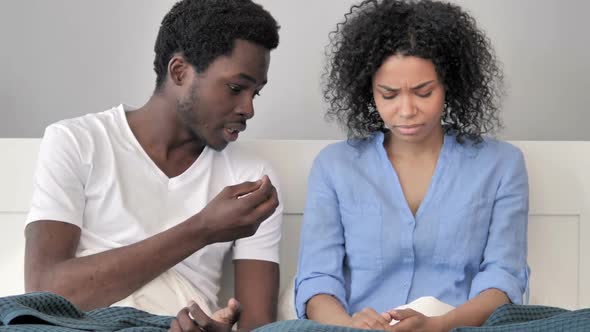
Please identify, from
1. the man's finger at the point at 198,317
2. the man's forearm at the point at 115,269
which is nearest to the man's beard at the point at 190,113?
the man's forearm at the point at 115,269

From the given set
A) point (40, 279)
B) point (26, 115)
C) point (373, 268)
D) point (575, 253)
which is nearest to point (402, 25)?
point (373, 268)

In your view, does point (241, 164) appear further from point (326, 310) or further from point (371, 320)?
point (371, 320)

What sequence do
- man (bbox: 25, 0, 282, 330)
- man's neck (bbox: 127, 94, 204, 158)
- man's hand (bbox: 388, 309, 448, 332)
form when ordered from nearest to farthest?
man's hand (bbox: 388, 309, 448, 332) → man (bbox: 25, 0, 282, 330) → man's neck (bbox: 127, 94, 204, 158)

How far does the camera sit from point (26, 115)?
2.18 m

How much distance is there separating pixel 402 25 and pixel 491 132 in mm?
434

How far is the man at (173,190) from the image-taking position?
1616mm

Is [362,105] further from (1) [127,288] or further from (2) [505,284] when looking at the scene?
(1) [127,288]

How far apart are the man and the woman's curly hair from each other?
0.56ft

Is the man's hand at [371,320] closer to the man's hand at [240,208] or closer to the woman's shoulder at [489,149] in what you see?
the man's hand at [240,208]

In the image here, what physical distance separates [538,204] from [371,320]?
700 millimetres

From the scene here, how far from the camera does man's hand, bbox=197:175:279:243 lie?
1.56 meters

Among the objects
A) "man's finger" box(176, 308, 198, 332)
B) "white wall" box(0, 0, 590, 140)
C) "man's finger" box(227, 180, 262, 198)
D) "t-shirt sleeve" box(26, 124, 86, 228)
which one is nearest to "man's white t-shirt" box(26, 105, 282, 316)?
"t-shirt sleeve" box(26, 124, 86, 228)

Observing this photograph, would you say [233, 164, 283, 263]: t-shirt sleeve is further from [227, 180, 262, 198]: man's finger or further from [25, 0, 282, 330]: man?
[227, 180, 262, 198]: man's finger

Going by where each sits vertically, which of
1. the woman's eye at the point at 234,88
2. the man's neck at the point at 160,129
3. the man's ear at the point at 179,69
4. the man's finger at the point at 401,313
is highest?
the man's ear at the point at 179,69
